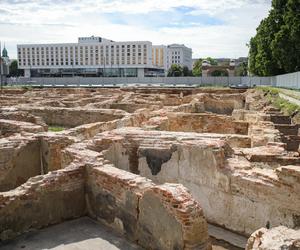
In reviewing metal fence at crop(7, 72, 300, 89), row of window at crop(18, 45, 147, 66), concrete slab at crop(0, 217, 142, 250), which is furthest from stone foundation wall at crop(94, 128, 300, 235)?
row of window at crop(18, 45, 147, 66)

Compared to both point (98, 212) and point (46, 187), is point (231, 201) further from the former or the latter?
point (46, 187)

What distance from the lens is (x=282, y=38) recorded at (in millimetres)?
36469

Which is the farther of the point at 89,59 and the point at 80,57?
the point at 80,57

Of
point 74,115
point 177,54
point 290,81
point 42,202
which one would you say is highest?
point 177,54

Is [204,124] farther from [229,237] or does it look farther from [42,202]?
[42,202]

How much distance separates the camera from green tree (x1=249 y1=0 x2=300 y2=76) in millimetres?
34375

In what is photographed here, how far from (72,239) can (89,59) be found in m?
121

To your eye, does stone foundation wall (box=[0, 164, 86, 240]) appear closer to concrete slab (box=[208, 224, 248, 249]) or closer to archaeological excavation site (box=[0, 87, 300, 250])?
archaeological excavation site (box=[0, 87, 300, 250])

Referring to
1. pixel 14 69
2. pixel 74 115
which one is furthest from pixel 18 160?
pixel 14 69

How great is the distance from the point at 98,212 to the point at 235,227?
2599 millimetres

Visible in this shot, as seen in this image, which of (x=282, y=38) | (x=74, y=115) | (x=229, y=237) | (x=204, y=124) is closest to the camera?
(x=229, y=237)

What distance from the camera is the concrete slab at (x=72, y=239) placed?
5.73m

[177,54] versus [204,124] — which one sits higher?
[177,54]

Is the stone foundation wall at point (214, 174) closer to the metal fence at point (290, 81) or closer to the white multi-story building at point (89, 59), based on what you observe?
the metal fence at point (290, 81)
